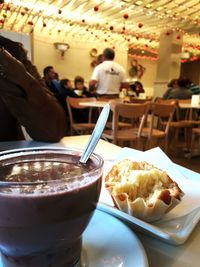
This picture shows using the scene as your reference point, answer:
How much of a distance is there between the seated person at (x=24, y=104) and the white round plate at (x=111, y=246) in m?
0.55

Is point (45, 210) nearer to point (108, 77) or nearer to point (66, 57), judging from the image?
point (108, 77)

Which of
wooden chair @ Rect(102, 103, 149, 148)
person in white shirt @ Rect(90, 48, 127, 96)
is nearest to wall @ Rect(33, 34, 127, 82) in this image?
person in white shirt @ Rect(90, 48, 127, 96)

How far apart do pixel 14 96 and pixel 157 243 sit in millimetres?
662

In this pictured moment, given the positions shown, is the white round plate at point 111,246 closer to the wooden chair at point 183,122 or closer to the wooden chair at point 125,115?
the wooden chair at point 125,115

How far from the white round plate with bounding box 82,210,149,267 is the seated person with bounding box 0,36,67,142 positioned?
551mm

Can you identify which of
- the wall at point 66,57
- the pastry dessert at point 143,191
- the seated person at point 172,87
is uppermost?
the wall at point 66,57

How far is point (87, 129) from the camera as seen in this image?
13.9ft

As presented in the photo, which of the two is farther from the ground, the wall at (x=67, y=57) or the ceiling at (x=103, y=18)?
the ceiling at (x=103, y=18)

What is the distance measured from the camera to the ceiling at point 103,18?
213 inches

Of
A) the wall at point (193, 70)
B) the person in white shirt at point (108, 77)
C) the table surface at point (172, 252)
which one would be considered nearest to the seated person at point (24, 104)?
A: the table surface at point (172, 252)

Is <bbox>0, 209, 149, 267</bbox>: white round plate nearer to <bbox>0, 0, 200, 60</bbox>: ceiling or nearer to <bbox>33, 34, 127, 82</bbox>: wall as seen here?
<bbox>0, 0, 200, 60</bbox>: ceiling

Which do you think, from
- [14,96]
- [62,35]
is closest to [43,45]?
[62,35]

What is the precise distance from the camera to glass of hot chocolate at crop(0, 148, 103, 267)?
30cm

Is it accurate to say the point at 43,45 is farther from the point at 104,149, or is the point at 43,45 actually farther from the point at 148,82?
the point at 104,149
